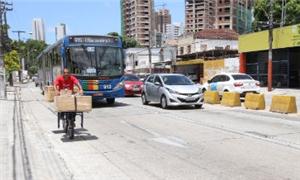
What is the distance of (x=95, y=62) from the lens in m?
20.5

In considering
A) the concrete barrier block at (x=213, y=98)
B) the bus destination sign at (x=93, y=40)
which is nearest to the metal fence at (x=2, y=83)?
the bus destination sign at (x=93, y=40)

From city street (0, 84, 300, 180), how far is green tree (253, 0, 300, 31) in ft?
123

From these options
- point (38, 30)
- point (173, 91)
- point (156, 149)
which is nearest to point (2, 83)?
point (173, 91)

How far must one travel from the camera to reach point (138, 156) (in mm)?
8945

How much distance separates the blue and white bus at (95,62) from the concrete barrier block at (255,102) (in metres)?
5.98

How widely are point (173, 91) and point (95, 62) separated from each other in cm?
393

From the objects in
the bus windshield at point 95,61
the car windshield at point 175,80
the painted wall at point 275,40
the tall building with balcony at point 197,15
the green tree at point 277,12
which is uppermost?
the tall building with balcony at point 197,15

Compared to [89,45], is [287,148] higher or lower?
lower

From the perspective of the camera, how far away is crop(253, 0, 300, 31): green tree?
5025 cm

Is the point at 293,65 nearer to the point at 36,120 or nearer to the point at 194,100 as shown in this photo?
the point at 194,100

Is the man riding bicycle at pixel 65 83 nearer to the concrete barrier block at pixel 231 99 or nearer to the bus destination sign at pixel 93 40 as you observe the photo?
the bus destination sign at pixel 93 40

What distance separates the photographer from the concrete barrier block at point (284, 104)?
56.3 feet

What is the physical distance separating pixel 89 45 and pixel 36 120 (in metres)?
5.48

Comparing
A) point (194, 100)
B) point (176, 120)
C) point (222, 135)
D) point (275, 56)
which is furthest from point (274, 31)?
point (222, 135)
